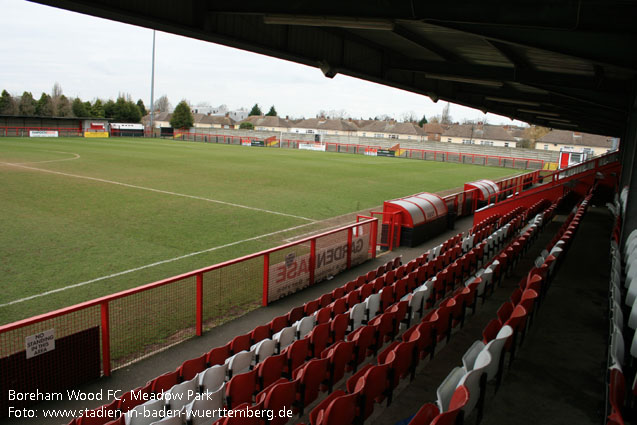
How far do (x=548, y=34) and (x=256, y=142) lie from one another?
6354 cm

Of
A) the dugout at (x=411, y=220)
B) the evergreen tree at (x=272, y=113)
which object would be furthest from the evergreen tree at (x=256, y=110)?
the dugout at (x=411, y=220)

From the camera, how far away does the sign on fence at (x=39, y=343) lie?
18.3 ft

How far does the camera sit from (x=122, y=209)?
18.1 m

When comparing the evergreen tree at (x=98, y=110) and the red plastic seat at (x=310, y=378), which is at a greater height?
the evergreen tree at (x=98, y=110)

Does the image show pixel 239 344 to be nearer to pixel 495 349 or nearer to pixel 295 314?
pixel 295 314

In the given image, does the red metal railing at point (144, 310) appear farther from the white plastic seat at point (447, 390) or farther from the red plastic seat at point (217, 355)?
the white plastic seat at point (447, 390)

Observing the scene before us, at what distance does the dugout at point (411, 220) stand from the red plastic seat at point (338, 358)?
8.85 meters

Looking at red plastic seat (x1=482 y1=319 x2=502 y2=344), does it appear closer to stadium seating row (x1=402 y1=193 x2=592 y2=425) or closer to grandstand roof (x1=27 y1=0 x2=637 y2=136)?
stadium seating row (x1=402 y1=193 x2=592 y2=425)

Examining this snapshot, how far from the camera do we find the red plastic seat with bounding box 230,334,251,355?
618 cm

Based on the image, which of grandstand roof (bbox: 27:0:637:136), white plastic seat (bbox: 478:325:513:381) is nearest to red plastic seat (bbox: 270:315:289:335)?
white plastic seat (bbox: 478:325:513:381)

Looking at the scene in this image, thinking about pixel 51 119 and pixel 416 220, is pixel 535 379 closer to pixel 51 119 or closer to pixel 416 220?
pixel 416 220

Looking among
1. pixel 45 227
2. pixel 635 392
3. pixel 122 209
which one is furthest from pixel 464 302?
pixel 122 209

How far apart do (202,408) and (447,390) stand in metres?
2.26

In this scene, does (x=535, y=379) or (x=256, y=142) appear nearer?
(x=535, y=379)
